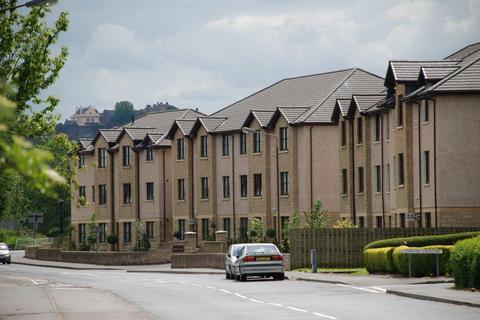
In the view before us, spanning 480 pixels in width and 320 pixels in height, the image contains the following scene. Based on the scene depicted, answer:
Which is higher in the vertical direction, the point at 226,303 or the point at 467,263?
the point at 467,263

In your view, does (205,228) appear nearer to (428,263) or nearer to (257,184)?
(257,184)

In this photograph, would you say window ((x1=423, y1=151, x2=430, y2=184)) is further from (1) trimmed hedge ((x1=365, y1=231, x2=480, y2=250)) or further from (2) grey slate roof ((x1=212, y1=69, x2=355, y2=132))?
(2) grey slate roof ((x1=212, y1=69, x2=355, y2=132))

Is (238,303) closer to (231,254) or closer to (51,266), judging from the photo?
(231,254)

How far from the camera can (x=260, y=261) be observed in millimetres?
40812

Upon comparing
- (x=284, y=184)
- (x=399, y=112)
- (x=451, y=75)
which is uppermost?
(x=451, y=75)

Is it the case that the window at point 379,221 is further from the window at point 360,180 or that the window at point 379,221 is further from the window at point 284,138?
the window at point 284,138

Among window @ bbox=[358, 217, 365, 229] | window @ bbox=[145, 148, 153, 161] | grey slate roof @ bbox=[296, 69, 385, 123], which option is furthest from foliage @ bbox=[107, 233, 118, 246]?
window @ bbox=[358, 217, 365, 229]

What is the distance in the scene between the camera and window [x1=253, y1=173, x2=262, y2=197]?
78125 millimetres

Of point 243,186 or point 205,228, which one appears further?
point 205,228

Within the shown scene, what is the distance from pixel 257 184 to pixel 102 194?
2308cm

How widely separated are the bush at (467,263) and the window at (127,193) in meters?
65.1

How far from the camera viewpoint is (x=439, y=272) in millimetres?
37969

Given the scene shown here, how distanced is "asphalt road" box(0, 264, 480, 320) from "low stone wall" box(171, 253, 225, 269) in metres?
19.9

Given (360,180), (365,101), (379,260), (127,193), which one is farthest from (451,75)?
(127,193)
